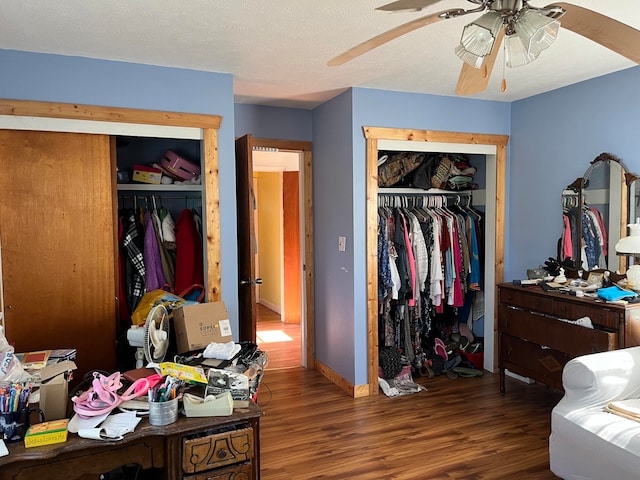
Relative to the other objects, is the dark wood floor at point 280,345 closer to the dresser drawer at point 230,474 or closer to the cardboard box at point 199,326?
the cardboard box at point 199,326

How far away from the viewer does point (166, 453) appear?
183cm

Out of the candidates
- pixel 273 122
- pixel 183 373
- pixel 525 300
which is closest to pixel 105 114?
pixel 273 122

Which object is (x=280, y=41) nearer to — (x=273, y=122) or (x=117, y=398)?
(x=273, y=122)

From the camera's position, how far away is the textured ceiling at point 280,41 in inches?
93.4

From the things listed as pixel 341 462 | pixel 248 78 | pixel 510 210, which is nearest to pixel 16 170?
pixel 248 78

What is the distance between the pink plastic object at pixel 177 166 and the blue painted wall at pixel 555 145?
284 cm

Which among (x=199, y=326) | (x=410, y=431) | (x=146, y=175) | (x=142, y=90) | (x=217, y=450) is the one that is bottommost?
(x=410, y=431)

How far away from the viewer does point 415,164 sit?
4656 mm

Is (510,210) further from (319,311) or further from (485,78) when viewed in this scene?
(485,78)

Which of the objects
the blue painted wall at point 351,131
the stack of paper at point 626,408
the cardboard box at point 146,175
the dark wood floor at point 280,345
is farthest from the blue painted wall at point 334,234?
the stack of paper at point 626,408

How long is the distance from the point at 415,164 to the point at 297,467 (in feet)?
9.37

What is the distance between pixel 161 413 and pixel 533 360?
113 inches

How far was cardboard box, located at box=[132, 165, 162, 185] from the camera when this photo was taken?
12.8 feet

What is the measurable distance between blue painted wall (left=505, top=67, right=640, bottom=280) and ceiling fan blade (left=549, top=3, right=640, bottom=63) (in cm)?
188
